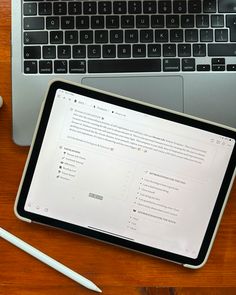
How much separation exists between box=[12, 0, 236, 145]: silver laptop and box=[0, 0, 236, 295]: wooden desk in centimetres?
3

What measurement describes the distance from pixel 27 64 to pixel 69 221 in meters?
0.19

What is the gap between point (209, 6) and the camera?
529 millimetres

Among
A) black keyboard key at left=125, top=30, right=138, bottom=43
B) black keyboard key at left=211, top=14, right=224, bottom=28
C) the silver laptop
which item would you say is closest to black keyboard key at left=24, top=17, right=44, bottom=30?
the silver laptop

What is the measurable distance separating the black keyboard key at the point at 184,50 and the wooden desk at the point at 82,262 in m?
0.18

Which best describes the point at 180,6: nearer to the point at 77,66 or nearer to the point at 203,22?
the point at 203,22

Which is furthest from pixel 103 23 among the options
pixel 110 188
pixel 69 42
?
pixel 110 188

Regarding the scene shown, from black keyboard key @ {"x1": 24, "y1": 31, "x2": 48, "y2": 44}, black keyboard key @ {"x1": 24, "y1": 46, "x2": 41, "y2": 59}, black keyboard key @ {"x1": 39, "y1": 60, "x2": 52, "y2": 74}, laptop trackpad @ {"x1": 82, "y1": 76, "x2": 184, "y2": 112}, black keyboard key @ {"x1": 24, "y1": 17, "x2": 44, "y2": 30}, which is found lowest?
laptop trackpad @ {"x1": 82, "y1": 76, "x2": 184, "y2": 112}

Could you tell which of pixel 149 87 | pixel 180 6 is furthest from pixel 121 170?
pixel 180 6

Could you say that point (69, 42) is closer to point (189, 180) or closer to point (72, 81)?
point (72, 81)

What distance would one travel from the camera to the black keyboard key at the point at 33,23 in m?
0.53

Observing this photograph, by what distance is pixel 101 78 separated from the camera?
528 mm

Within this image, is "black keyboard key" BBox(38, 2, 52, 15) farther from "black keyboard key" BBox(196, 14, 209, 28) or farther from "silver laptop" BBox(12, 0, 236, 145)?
"black keyboard key" BBox(196, 14, 209, 28)

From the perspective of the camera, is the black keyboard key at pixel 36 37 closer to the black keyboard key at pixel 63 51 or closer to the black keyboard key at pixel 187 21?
the black keyboard key at pixel 63 51

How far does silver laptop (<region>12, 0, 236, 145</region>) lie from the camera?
526 millimetres
